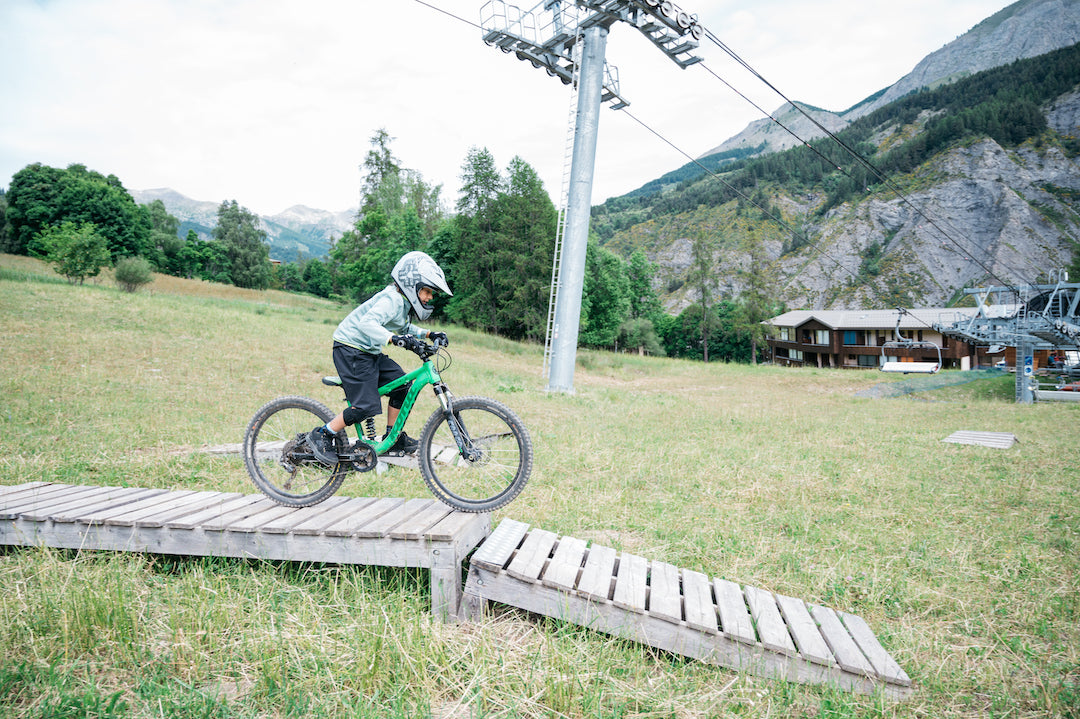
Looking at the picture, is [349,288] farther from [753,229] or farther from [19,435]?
[753,229]

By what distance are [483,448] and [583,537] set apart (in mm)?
1521

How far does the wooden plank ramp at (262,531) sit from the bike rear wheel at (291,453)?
0.37 metres

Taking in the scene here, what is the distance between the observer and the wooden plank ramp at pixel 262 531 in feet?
11.8

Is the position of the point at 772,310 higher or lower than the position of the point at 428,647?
higher

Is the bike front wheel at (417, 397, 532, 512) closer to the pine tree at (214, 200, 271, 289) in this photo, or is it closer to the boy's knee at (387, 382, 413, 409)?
the boy's knee at (387, 382, 413, 409)

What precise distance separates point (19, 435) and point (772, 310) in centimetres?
8751

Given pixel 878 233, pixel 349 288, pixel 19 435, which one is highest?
pixel 878 233

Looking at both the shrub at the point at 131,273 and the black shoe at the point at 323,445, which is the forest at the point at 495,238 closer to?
the shrub at the point at 131,273

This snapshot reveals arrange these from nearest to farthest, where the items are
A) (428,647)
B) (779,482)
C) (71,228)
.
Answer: (428,647)
(779,482)
(71,228)

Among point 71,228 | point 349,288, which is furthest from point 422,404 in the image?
point 349,288

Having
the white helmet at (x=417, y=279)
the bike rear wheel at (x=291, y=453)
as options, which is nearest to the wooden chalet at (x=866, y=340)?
the white helmet at (x=417, y=279)

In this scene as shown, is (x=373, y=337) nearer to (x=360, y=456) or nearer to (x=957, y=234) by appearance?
(x=360, y=456)

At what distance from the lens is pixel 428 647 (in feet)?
9.96

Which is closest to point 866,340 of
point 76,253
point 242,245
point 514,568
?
point 514,568
